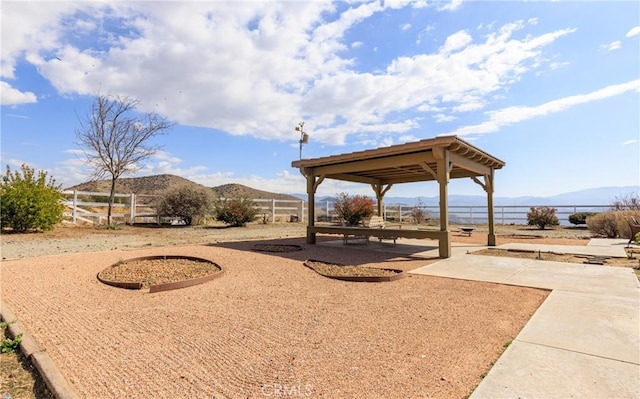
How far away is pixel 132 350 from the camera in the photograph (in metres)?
2.62

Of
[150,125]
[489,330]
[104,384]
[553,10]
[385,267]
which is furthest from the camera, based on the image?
[150,125]

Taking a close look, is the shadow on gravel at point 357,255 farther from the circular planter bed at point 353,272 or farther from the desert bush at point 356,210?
the desert bush at point 356,210

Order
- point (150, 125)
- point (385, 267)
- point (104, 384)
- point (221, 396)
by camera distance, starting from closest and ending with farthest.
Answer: point (221, 396) < point (104, 384) < point (385, 267) < point (150, 125)

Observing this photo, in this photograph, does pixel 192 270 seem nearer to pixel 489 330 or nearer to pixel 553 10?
pixel 489 330

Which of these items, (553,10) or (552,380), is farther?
(553,10)

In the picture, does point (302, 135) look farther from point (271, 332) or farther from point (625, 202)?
point (625, 202)

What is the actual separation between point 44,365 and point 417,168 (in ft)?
32.8

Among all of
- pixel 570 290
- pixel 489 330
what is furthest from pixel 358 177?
pixel 489 330

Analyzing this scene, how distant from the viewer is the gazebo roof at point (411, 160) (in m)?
7.33

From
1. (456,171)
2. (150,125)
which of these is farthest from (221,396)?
(150,125)

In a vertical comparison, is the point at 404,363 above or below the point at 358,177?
below

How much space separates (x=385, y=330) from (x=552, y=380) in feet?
4.40

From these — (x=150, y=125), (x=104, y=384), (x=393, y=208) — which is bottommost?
(x=104, y=384)

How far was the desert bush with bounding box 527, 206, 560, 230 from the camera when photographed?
53.7 ft
